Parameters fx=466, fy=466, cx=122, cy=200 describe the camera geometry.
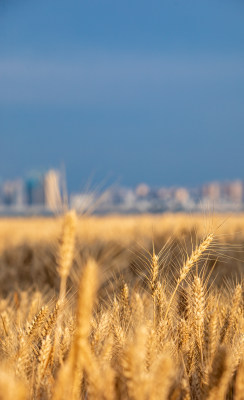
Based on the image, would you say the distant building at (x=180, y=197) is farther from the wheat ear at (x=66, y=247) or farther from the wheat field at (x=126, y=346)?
the wheat ear at (x=66, y=247)

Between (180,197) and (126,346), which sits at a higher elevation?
(180,197)

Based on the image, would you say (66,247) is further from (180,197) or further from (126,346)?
(180,197)

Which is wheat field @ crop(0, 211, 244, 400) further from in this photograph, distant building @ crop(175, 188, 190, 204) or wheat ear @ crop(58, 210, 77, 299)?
distant building @ crop(175, 188, 190, 204)

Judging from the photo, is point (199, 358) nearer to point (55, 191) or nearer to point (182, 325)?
point (182, 325)

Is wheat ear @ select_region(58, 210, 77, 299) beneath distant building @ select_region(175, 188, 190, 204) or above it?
beneath

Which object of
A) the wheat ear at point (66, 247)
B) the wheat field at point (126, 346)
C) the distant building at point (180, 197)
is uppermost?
the distant building at point (180, 197)

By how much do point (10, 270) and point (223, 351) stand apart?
132 inches

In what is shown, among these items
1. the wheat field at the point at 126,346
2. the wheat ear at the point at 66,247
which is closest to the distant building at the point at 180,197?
the wheat field at the point at 126,346

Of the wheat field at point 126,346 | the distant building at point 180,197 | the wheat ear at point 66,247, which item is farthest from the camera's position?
the distant building at point 180,197

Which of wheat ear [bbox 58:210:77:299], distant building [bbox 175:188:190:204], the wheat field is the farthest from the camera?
distant building [bbox 175:188:190:204]

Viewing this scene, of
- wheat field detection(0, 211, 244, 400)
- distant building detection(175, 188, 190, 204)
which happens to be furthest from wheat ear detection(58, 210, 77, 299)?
distant building detection(175, 188, 190, 204)

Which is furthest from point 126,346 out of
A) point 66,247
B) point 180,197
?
point 180,197

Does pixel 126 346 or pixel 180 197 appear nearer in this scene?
pixel 126 346

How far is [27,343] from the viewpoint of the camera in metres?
1.16
